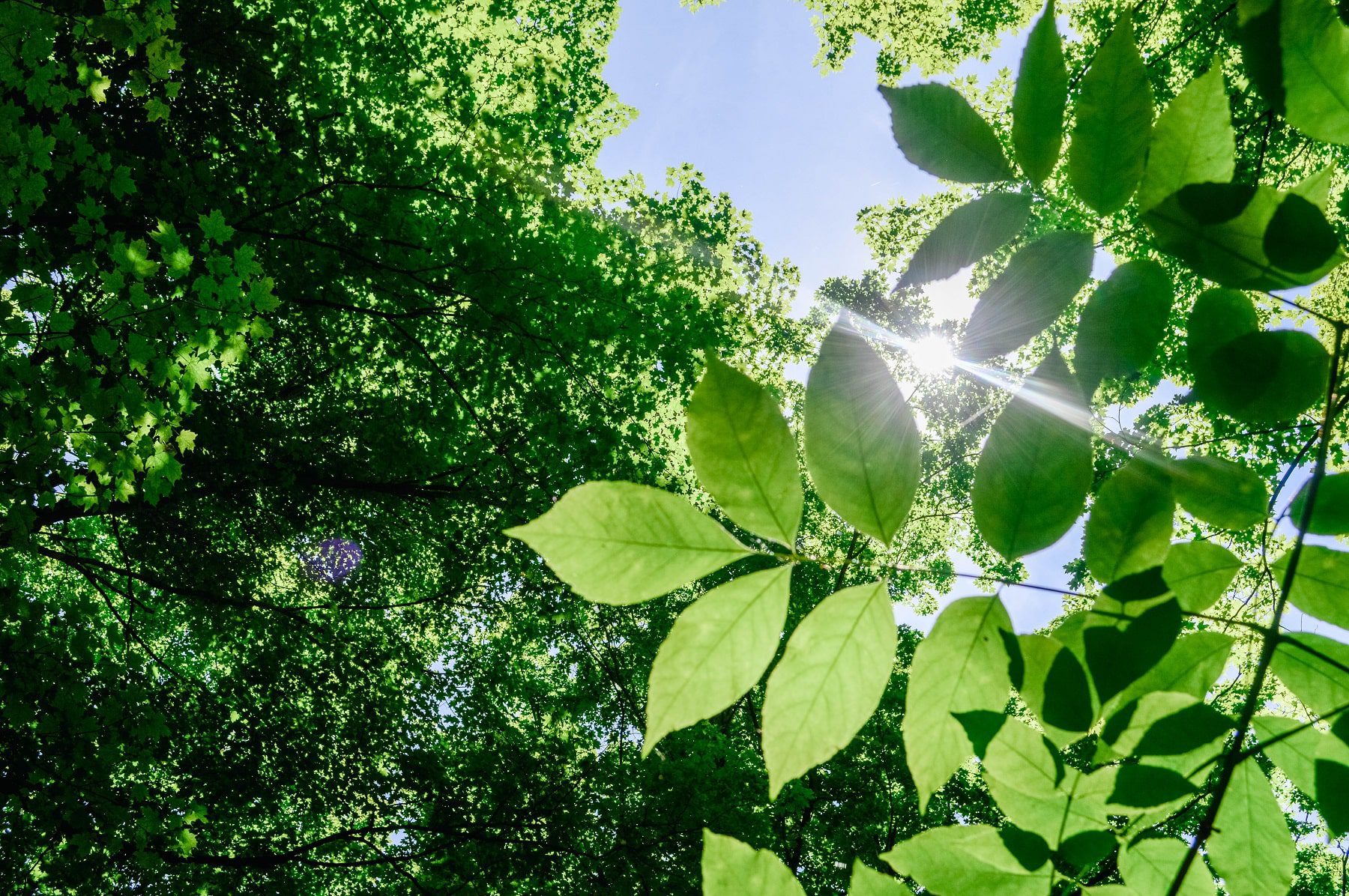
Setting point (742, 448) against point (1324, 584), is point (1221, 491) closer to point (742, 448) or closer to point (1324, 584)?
point (1324, 584)

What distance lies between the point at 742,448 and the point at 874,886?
1.42 feet

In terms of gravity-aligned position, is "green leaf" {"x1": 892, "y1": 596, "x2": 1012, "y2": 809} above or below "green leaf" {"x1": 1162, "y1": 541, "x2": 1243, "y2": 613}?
below

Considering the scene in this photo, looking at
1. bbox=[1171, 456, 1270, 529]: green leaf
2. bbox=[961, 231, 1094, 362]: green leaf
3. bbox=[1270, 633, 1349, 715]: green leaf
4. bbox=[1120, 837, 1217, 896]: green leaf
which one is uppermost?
bbox=[961, 231, 1094, 362]: green leaf

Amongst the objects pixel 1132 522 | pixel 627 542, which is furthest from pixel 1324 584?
pixel 627 542

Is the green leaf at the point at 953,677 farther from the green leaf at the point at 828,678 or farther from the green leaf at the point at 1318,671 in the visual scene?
the green leaf at the point at 1318,671

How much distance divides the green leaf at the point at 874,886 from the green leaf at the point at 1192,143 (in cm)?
65

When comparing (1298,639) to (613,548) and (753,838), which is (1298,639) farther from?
(753,838)

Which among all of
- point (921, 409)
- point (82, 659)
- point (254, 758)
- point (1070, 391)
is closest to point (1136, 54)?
point (1070, 391)

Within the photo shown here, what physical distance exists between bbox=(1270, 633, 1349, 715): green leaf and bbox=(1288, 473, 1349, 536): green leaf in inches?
4.4

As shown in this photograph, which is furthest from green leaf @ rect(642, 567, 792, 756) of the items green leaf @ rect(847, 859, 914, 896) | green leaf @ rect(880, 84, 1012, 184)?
green leaf @ rect(880, 84, 1012, 184)

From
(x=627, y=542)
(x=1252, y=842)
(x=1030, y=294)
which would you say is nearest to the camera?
(x=627, y=542)

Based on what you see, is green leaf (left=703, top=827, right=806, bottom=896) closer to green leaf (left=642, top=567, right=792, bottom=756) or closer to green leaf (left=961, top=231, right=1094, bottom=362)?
green leaf (left=642, top=567, right=792, bottom=756)

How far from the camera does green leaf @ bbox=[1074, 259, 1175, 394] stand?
590mm

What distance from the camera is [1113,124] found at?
617 millimetres
